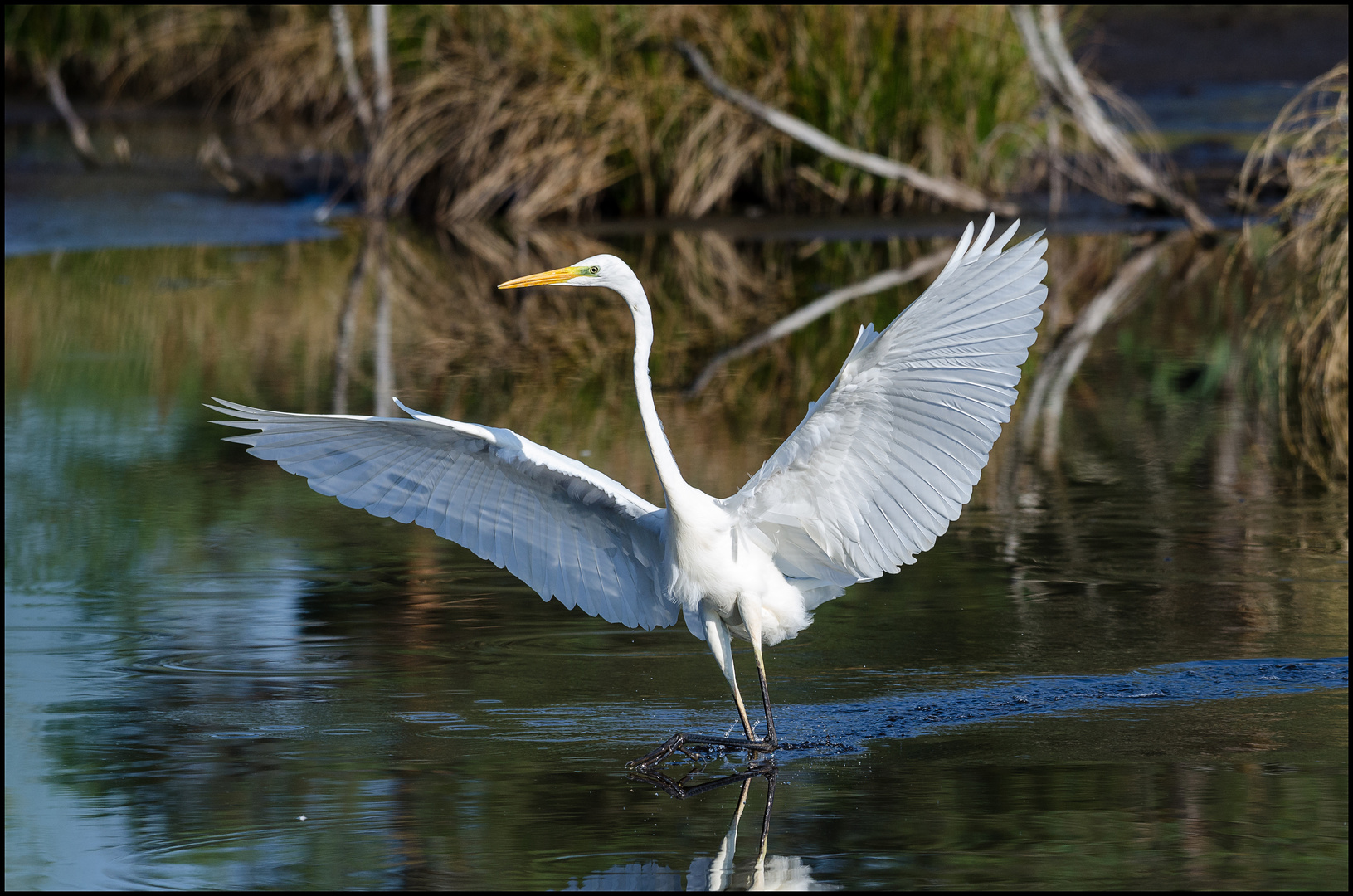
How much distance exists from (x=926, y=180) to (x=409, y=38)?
577 cm

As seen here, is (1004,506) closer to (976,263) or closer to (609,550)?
(609,550)

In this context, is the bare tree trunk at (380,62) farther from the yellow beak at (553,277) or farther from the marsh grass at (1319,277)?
the yellow beak at (553,277)

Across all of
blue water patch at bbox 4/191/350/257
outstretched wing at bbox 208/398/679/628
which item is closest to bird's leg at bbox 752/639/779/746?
outstretched wing at bbox 208/398/679/628

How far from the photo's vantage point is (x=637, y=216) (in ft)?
53.3

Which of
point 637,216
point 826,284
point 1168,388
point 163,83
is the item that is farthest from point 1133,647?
point 163,83

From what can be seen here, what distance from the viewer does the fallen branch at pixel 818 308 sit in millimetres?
10359

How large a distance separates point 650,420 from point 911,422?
695 millimetres

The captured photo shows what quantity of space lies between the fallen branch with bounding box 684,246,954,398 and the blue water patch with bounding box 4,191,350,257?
17.0 feet

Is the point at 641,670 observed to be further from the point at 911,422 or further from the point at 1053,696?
the point at 911,422

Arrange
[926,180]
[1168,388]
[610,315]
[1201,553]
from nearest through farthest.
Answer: [1201,553]
[1168,388]
[610,315]
[926,180]

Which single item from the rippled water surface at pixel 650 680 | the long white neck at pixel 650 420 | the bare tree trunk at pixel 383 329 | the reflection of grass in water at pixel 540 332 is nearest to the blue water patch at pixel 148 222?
the reflection of grass in water at pixel 540 332

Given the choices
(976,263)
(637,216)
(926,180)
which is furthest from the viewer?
(637,216)

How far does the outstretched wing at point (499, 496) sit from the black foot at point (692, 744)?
49 cm

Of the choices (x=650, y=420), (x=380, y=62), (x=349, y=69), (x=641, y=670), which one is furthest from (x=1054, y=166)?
(x=650, y=420)
